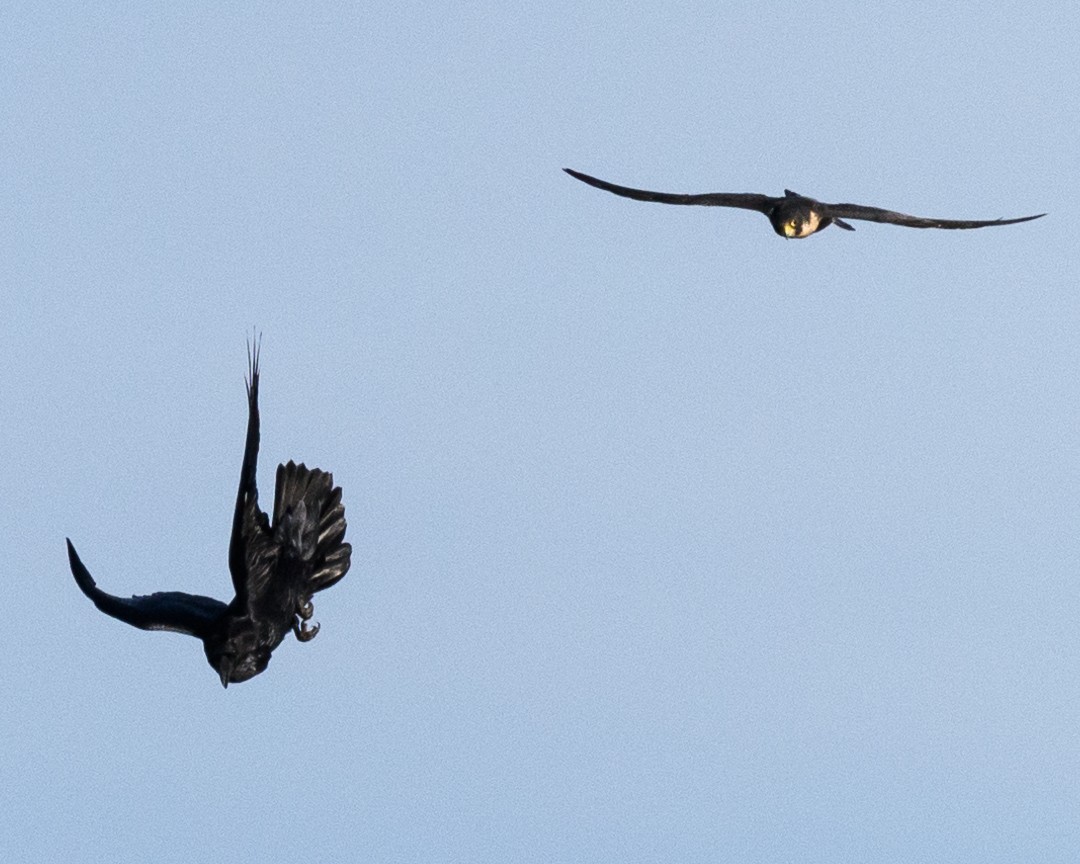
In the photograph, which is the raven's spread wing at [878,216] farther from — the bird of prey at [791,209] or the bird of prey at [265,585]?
the bird of prey at [265,585]

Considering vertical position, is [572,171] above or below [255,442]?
above

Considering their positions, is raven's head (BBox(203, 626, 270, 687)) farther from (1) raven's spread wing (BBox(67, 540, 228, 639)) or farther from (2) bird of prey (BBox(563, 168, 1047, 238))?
(2) bird of prey (BBox(563, 168, 1047, 238))

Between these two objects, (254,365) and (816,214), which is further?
(816,214)

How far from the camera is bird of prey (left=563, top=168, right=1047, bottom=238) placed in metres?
54.5

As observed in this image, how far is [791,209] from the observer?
5453 cm

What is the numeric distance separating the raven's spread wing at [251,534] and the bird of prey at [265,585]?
1cm

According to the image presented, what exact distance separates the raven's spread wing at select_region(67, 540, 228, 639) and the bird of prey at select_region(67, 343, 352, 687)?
1 cm

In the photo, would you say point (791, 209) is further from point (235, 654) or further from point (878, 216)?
point (235, 654)

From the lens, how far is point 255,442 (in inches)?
2042

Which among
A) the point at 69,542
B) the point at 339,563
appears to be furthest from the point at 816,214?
the point at 69,542

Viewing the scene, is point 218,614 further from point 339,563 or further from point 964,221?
point 964,221

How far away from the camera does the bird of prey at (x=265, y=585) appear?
5431 centimetres

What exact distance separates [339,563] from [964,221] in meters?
10.8

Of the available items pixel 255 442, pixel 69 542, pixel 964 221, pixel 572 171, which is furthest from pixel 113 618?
pixel 964 221
